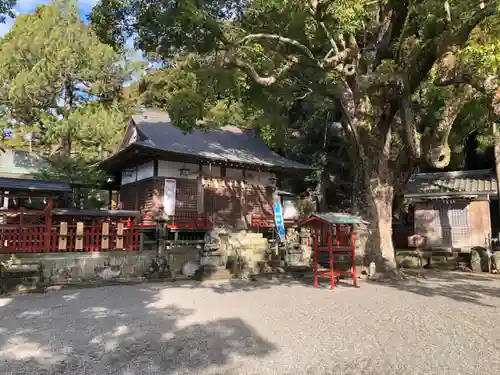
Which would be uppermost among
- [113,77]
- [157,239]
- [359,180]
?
[113,77]

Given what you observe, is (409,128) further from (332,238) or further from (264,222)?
(264,222)

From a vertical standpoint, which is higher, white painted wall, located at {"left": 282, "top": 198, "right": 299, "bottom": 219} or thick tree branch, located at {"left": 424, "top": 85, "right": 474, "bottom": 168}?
thick tree branch, located at {"left": 424, "top": 85, "right": 474, "bottom": 168}

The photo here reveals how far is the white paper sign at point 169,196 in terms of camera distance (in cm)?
1677

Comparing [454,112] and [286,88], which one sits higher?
[286,88]

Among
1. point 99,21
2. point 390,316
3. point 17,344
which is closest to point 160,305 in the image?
point 17,344

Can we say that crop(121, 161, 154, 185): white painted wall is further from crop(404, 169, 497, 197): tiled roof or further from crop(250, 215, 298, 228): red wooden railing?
crop(404, 169, 497, 197): tiled roof

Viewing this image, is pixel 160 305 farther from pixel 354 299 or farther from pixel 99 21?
pixel 99 21

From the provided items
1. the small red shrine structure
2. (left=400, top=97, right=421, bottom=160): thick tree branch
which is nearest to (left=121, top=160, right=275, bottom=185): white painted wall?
the small red shrine structure

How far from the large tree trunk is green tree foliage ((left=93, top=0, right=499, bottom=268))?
0.10 feet

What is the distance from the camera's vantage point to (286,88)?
47.0 feet

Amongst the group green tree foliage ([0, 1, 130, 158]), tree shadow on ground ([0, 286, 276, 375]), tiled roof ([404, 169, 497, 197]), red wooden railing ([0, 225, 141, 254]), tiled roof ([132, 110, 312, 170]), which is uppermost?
green tree foliage ([0, 1, 130, 158])

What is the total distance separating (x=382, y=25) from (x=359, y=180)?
17.6 feet

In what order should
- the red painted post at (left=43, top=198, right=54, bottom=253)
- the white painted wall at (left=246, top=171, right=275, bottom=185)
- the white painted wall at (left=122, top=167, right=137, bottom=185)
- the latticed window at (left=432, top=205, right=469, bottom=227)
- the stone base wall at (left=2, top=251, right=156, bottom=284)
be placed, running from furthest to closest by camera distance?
the white painted wall at (left=246, top=171, right=275, bottom=185) < the white painted wall at (left=122, top=167, right=137, bottom=185) < the latticed window at (left=432, top=205, right=469, bottom=227) < the red painted post at (left=43, top=198, right=54, bottom=253) < the stone base wall at (left=2, top=251, right=156, bottom=284)

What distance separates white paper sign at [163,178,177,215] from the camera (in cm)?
1677
